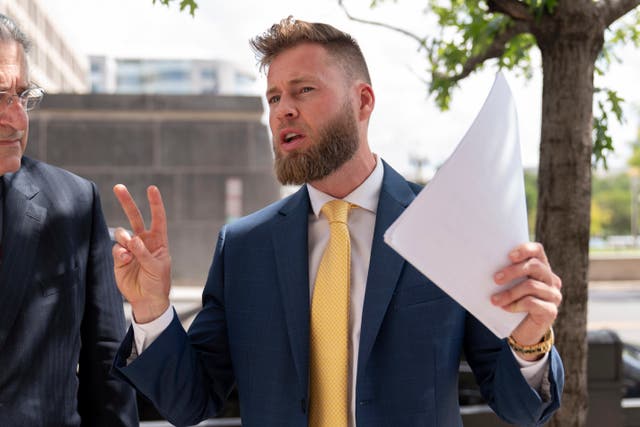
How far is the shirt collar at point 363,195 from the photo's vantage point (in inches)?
81.2

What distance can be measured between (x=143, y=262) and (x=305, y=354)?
481mm

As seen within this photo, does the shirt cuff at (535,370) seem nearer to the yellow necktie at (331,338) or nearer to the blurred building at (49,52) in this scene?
the yellow necktie at (331,338)

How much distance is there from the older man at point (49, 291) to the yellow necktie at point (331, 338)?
618 mm

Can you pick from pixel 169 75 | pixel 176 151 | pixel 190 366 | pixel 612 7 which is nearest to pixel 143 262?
pixel 190 366

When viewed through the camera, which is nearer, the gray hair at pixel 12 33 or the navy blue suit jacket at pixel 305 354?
the navy blue suit jacket at pixel 305 354

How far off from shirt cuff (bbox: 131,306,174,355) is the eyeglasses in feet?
2.19

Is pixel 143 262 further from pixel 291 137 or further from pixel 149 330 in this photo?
pixel 291 137

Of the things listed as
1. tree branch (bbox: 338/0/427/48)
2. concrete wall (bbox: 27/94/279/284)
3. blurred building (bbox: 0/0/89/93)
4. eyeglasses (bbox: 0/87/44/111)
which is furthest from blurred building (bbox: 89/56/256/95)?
eyeglasses (bbox: 0/87/44/111)

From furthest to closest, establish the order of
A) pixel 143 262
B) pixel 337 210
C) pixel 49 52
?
1. pixel 49 52
2. pixel 337 210
3. pixel 143 262

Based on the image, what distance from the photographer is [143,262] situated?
1826mm

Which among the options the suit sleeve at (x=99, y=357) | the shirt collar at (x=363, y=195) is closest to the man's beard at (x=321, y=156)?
the shirt collar at (x=363, y=195)

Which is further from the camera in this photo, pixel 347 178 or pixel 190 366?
pixel 347 178

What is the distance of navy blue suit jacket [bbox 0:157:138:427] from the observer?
6.36 feet

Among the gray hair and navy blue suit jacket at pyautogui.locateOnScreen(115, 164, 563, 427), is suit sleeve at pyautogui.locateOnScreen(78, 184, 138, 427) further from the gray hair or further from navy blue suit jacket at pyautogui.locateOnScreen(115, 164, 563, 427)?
the gray hair
